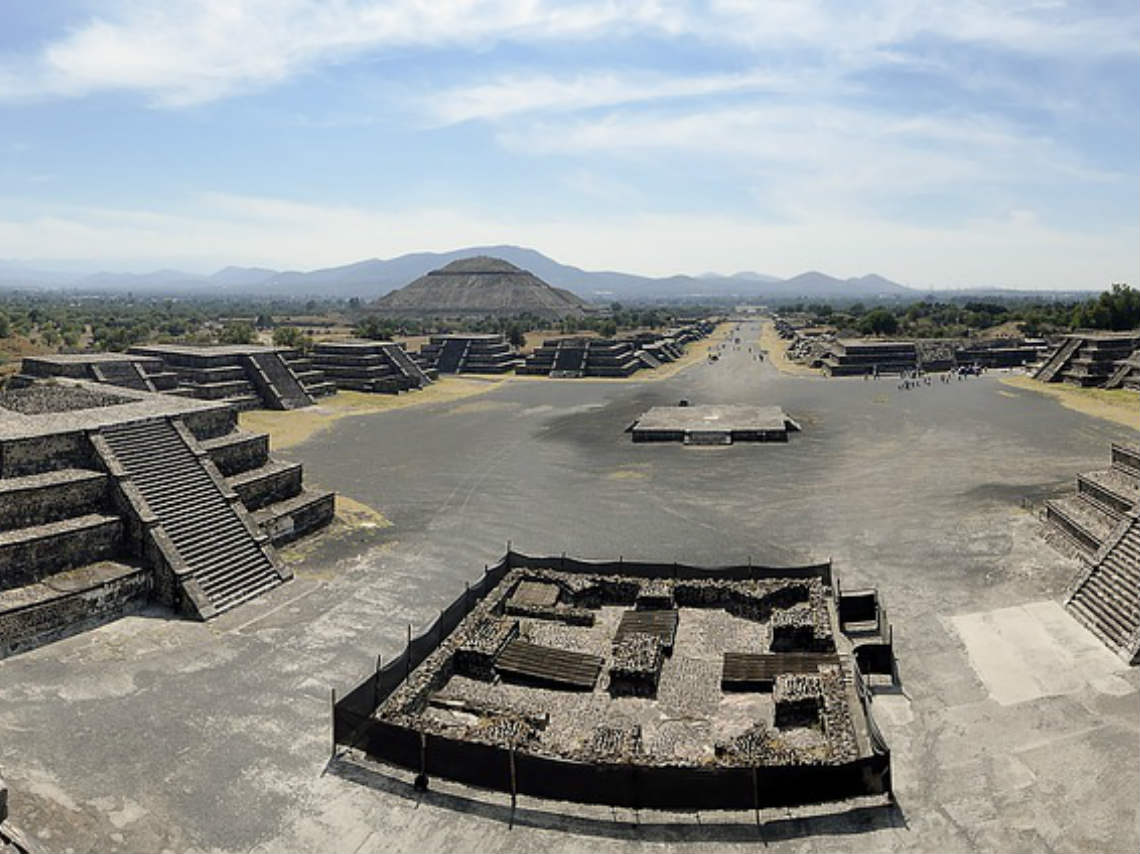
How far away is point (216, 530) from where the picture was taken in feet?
85.1

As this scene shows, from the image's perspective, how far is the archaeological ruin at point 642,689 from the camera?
1433 cm

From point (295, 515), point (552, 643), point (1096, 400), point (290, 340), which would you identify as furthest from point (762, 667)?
point (290, 340)

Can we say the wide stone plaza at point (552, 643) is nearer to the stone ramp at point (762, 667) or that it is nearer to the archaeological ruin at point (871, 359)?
the stone ramp at point (762, 667)

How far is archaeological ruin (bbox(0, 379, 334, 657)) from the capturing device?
22.0 metres

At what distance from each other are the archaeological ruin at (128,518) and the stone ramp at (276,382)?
1266 inches

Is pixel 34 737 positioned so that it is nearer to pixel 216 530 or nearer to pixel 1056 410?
pixel 216 530

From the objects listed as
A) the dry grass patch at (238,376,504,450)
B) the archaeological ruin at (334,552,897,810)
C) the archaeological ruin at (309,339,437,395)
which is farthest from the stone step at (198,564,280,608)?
the archaeological ruin at (309,339,437,395)

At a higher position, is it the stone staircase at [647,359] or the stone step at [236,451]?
the stone step at [236,451]

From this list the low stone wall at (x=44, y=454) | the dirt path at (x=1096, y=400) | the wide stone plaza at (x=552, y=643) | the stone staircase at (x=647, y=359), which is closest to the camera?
the wide stone plaza at (x=552, y=643)

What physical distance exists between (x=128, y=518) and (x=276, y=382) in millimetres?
40895

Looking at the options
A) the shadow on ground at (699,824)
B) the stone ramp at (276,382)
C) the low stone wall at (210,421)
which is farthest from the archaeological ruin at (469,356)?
the shadow on ground at (699,824)

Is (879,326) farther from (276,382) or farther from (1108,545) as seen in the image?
(1108,545)

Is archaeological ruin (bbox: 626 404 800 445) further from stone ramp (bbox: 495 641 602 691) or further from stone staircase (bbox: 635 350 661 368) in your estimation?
stone staircase (bbox: 635 350 661 368)

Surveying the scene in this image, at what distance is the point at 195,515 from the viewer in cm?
2589
